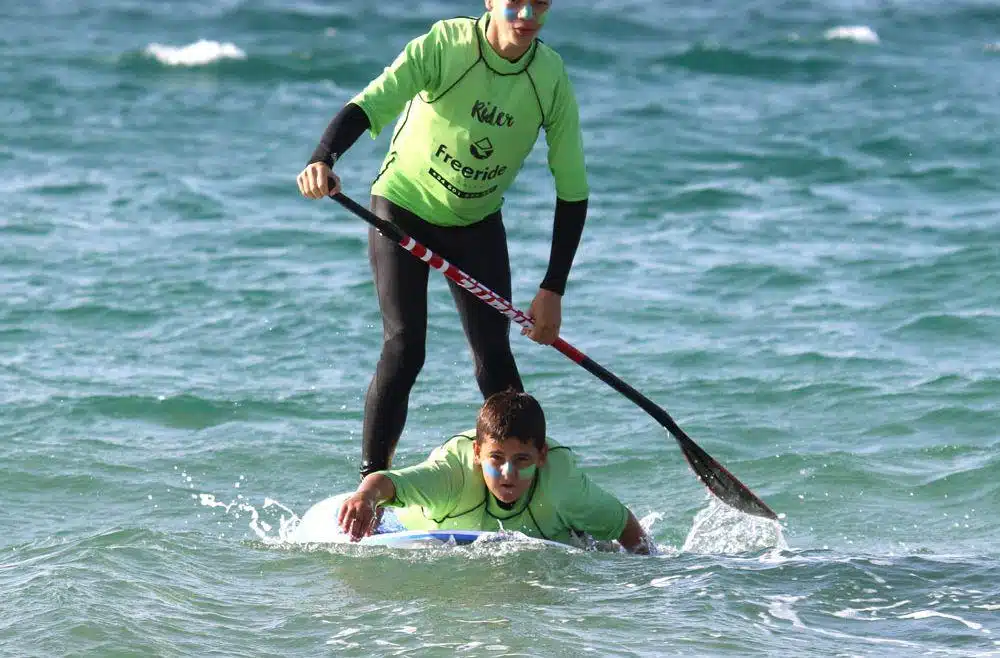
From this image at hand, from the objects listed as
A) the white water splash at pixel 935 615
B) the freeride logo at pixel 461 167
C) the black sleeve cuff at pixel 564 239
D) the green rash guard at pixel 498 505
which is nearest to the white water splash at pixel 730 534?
the green rash guard at pixel 498 505

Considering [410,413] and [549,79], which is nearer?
[549,79]

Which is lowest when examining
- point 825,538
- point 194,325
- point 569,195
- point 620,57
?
point 825,538

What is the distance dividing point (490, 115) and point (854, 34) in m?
15.4

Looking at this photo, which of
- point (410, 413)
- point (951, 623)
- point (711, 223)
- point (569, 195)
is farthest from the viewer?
point (711, 223)

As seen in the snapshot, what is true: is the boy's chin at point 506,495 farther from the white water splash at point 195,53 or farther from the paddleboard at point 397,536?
the white water splash at point 195,53

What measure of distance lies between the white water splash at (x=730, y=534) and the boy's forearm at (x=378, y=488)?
1460 mm

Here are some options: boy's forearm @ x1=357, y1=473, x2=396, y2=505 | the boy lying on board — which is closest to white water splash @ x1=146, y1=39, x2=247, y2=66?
the boy lying on board

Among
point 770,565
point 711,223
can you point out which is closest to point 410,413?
point 770,565

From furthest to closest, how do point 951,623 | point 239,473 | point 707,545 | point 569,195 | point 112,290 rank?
point 112,290 → point 239,473 → point 707,545 → point 569,195 → point 951,623

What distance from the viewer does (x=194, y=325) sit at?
9922mm

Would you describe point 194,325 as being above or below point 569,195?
below

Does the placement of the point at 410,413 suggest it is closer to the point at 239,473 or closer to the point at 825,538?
the point at 239,473

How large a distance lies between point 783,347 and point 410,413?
2405 mm

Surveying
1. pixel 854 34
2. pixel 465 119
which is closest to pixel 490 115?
pixel 465 119
